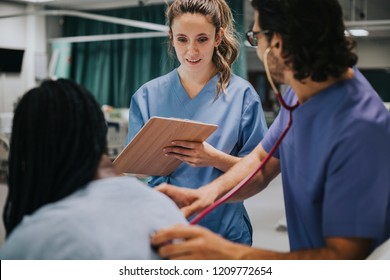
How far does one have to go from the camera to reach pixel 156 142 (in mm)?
1122

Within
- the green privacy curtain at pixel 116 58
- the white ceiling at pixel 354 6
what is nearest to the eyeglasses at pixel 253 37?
the white ceiling at pixel 354 6

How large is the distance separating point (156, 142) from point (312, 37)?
17.9 inches

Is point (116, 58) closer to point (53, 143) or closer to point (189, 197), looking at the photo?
point (189, 197)

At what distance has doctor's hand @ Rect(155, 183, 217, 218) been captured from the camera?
1046 mm

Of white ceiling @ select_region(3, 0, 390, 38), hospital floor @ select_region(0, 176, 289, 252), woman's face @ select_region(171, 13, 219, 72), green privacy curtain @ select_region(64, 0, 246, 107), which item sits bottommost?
hospital floor @ select_region(0, 176, 289, 252)

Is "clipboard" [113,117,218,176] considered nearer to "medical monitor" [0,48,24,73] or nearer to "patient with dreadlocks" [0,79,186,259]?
"patient with dreadlocks" [0,79,186,259]

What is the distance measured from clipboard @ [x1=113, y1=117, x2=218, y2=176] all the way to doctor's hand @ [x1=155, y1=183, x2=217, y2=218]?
0.36ft

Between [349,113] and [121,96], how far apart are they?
5.00m

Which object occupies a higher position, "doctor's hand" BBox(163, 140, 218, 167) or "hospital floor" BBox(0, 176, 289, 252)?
"doctor's hand" BBox(163, 140, 218, 167)

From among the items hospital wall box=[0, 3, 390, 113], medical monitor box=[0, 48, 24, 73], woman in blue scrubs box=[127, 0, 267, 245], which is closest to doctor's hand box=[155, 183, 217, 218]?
woman in blue scrubs box=[127, 0, 267, 245]

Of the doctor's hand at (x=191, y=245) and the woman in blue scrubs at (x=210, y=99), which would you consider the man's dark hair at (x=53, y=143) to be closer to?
the doctor's hand at (x=191, y=245)

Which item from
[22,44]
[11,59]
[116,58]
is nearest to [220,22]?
[11,59]

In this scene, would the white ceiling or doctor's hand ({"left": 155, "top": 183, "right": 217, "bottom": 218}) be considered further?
the white ceiling
